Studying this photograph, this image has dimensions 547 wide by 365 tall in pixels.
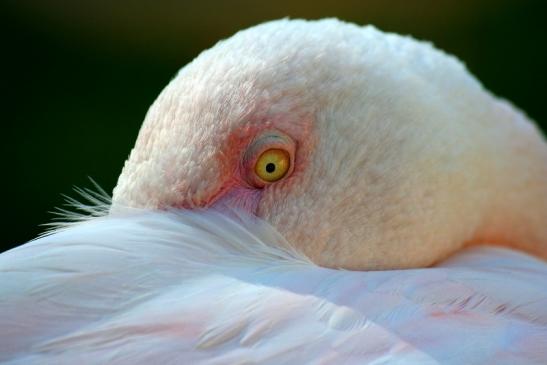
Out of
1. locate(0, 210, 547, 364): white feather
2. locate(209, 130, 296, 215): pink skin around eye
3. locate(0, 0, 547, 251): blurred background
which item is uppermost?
locate(0, 0, 547, 251): blurred background

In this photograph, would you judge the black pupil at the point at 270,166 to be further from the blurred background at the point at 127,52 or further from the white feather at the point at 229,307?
the blurred background at the point at 127,52

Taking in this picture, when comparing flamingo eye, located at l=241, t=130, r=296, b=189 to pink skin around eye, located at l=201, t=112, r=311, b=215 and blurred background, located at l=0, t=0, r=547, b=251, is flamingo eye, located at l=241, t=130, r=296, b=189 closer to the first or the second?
pink skin around eye, located at l=201, t=112, r=311, b=215

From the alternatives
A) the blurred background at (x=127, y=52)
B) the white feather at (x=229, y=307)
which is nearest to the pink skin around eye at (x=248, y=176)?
the white feather at (x=229, y=307)

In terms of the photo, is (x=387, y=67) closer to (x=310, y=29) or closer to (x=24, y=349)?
(x=310, y=29)

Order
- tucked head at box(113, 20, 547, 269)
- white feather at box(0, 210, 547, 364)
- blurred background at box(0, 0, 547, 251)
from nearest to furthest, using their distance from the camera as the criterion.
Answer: white feather at box(0, 210, 547, 364)
tucked head at box(113, 20, 547, 269)
blurred background at box(0, 0, 547, 251)

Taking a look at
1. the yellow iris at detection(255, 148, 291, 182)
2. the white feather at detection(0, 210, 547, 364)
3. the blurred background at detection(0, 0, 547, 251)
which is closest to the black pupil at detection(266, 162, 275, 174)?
the yellow iris at detection(255, 148, 291, 182)

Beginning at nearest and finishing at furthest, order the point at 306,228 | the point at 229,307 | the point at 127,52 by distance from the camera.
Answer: the point at 229,307, the point at 306,228, the point at 127,52

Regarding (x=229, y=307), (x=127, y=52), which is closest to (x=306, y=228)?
(x=229, y=307)

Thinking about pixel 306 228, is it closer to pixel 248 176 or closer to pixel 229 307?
pixel 248 176
